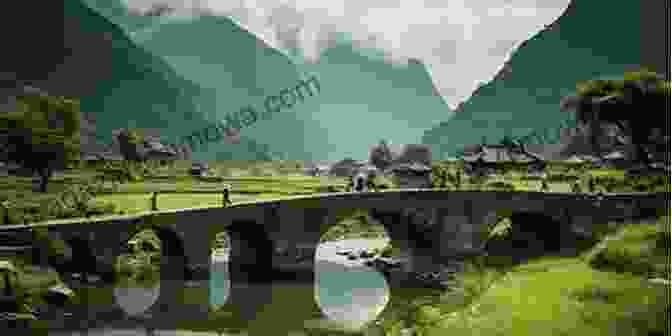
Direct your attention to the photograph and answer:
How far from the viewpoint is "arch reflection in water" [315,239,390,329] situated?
35625 millimetres

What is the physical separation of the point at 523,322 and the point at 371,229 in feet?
184

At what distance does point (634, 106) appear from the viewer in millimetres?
50281

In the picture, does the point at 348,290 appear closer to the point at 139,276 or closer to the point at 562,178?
the point at 139,276

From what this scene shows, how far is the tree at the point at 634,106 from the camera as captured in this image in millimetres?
49906

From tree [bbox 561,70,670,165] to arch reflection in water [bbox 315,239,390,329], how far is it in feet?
74.2

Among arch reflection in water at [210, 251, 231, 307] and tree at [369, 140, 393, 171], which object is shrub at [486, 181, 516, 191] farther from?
tree at [369, 140, 393, 171]

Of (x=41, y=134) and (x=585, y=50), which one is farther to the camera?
(x=585, y=50)

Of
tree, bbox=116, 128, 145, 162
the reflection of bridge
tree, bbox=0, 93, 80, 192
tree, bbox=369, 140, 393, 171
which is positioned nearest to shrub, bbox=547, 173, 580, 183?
the reflection of bridge

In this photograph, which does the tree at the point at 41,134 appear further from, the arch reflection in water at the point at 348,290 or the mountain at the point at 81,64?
the mountain at the point at 81,64

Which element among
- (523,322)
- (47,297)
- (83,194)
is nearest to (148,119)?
(83,194)

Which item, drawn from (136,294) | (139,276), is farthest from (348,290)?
(136,294)

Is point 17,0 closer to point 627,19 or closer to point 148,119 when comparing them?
point 148,119

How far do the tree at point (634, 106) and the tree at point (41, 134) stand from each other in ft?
134

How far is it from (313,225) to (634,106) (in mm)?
27316
